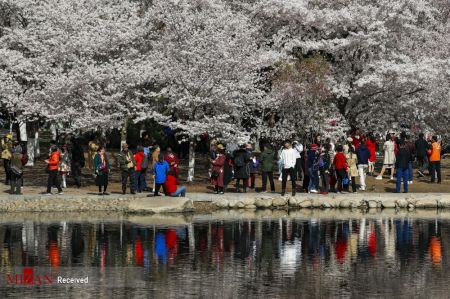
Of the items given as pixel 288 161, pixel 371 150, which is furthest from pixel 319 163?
pixel 371 150

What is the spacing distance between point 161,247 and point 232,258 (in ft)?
6.54

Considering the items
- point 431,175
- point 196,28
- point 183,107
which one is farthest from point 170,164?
point 431,175

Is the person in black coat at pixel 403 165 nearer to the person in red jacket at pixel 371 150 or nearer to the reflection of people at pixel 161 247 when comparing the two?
the person in red jacket at pixel 371 150

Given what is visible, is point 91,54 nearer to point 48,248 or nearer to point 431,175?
point 431,175

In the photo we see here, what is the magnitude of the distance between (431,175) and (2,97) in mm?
18167

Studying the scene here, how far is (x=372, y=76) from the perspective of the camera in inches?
1592

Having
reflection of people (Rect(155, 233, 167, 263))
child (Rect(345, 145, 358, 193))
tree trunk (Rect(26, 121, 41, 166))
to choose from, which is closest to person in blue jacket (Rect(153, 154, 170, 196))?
reflection of people (Rect(155, 233, 167, 263))

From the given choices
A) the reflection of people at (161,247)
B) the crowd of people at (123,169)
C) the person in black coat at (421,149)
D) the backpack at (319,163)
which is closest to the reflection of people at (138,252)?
the reflection of people at (161,247)

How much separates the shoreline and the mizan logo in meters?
11.2

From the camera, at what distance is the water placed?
1462cm

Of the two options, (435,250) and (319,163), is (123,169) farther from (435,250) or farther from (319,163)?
(435,250)

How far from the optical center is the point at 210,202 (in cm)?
2867

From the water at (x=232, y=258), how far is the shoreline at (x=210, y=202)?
267cm

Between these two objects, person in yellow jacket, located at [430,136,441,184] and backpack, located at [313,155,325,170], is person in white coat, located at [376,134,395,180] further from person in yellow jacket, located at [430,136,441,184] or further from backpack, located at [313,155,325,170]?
backpack, located at [313,155,325,170]
